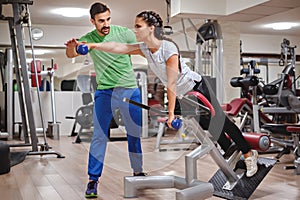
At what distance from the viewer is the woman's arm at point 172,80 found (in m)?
1.63

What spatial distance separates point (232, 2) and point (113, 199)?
3.74m

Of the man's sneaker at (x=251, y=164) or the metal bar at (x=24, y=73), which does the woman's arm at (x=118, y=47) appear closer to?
the man's sneaker at (x=251, y=164)

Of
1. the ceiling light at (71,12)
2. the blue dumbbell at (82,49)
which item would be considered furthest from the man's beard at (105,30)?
the ceiling light at (71,12)

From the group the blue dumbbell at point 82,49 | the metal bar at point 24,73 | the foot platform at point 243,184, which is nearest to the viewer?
the blue dumbbell at point 82,49

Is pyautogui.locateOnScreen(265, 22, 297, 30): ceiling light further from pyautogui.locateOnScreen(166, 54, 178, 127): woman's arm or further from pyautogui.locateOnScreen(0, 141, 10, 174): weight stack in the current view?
pyautogui.locateOnScreen(166, 54, 178, 127): woman's arm

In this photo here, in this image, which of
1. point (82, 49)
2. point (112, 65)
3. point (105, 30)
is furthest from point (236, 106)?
point (82, 49)

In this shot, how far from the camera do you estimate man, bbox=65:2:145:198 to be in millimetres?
1927

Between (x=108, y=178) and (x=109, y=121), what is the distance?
905mm

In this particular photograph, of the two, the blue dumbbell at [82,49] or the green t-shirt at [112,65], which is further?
the green t-shirt at [112,65]

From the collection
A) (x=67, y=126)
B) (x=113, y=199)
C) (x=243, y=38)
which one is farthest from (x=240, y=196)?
(x=243, y=38)

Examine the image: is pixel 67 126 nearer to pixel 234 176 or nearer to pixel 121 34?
pixel 234 176

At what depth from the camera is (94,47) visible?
1.76 metres

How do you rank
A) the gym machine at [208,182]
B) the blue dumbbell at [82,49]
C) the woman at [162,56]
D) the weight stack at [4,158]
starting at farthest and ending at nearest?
the weight stack at [4,158] < the gym machine at [208,182] < the blue dumbbell at [82,49] < the woman at [162,56]

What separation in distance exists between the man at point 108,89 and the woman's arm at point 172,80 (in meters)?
0.17
